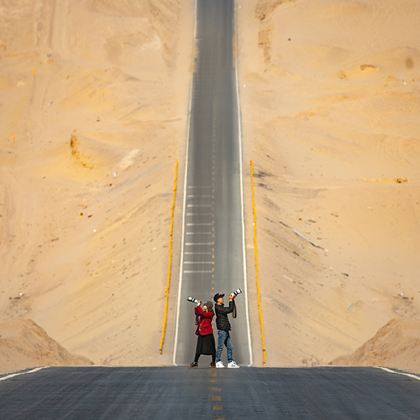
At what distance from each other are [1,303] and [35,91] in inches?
1174

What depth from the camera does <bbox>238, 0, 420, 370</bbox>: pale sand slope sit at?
4466 centimetres

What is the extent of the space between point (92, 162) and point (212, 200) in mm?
13012

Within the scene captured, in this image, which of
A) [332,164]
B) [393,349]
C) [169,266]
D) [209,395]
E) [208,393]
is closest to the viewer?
[209,395]

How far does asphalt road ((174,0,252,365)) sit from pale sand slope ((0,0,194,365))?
107 cm

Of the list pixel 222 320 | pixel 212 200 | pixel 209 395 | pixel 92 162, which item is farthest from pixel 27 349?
pixel 92 162

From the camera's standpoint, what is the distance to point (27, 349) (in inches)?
1323

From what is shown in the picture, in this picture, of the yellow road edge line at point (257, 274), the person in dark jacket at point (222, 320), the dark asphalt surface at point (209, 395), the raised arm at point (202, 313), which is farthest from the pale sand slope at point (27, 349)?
the dark asphalt surface at point (209, 395)

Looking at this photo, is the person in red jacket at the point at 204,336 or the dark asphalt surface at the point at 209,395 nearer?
the dark asphalt surface at the point at 209,395

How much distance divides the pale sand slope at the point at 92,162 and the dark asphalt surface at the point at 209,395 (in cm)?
1543

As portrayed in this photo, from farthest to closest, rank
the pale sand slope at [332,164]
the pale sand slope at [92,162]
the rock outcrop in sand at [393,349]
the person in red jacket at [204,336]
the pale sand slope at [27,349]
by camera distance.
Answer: the pale sand slope at [332,164]
the pale sand slope at [92,162]
the pale sand slope at [27,349]
the rock outcrop in sand at [393,349]
the person in red jacket at [204,336]

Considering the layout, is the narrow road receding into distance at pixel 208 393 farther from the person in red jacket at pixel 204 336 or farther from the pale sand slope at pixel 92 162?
the pale sand slope at pixel 92 162

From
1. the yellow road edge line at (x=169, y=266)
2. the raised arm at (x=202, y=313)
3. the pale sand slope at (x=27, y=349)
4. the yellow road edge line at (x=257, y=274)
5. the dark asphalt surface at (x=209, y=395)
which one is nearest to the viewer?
the dark asphalt surface at (x=209, y=395)

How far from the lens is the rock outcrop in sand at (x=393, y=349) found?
31.2 meters

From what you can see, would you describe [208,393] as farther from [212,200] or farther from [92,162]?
[92,162]
